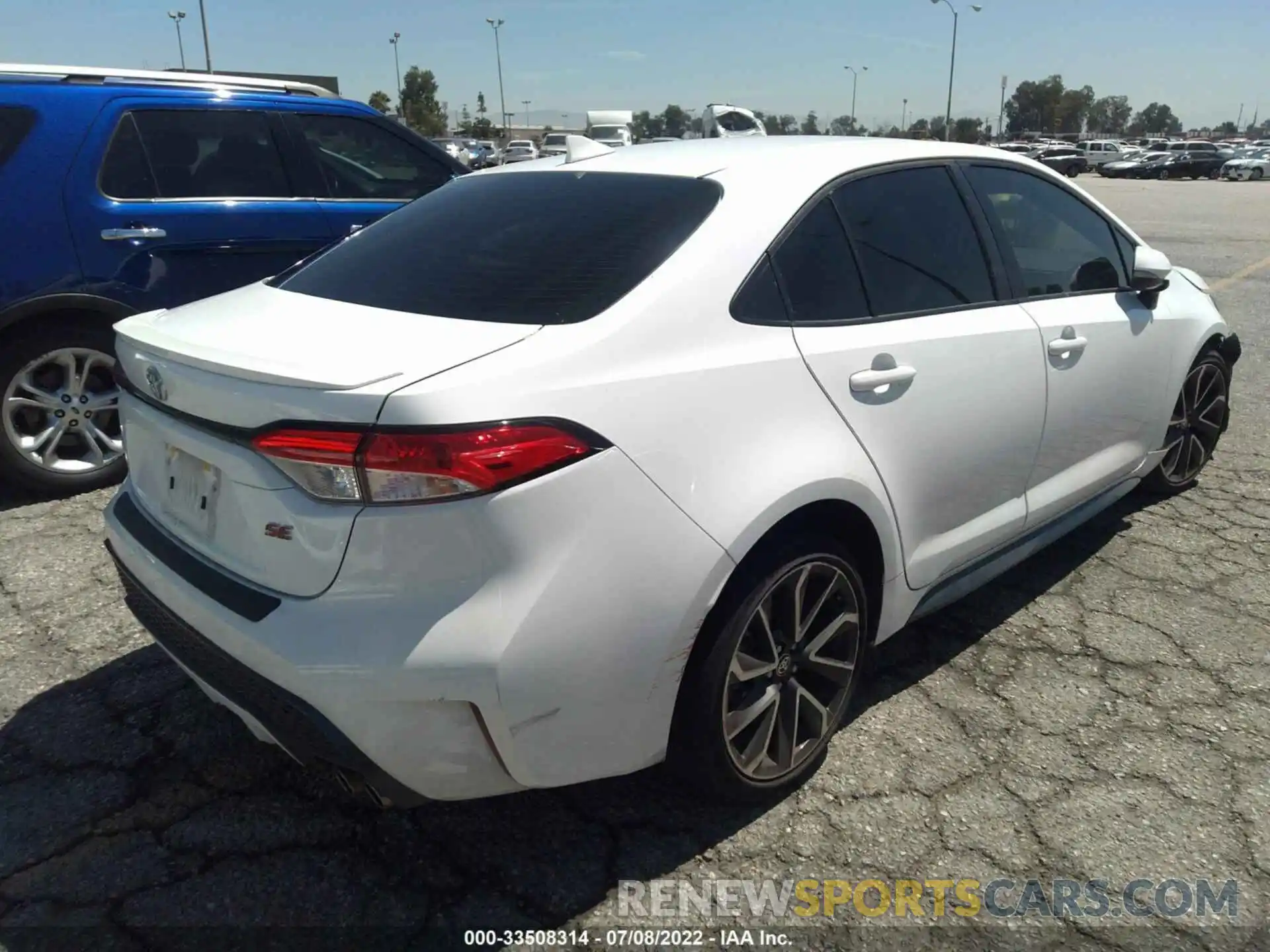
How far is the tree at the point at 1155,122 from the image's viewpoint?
5581 inches

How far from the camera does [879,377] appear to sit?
2.46 metres

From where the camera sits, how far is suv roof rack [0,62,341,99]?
14.3 ft

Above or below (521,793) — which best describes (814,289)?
above

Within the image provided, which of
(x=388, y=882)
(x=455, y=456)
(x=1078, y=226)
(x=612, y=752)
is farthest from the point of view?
(x=1078, y=226)

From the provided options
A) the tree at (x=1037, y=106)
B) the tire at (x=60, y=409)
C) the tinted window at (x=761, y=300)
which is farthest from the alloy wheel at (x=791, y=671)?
the tree at (x=1037, y=106)

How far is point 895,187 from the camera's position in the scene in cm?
283

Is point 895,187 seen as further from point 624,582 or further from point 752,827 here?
point 752,827

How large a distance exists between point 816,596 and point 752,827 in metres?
0.59

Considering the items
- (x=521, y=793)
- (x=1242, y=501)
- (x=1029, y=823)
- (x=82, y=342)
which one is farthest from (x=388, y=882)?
Result: (x=1242, y=501)

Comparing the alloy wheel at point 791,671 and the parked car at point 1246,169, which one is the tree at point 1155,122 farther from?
the alloy wheel at point 791,671

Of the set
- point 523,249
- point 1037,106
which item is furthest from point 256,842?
point 1037,106

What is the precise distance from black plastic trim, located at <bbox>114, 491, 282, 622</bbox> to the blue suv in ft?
7.24

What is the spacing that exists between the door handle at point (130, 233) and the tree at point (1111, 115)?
13935cm

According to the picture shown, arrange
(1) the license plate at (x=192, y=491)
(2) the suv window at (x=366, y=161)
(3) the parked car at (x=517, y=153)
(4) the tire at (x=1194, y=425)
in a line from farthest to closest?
(3) the parked car at (x=517, y=153) → (2) the suv window at (x=366, y=161) → (4) the tire at (x=1194, y=425) → (1) the license plate at (x=192, y=491)
